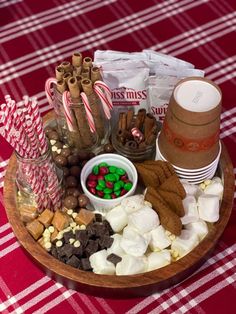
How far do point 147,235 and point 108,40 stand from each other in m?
0.68

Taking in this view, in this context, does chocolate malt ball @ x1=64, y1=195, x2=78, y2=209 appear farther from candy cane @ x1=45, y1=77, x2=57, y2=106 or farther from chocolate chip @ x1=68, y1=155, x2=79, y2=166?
candy cane @ x1=45, y1=77, x2=57, y2=106

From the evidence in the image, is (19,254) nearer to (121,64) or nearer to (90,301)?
(90,301)

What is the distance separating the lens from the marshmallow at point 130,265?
965 mm

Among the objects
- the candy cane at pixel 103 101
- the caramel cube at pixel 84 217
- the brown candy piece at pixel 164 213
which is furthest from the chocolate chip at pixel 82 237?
the candy cane at pixel 103 101

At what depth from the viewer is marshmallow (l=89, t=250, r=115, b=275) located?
0.97 m

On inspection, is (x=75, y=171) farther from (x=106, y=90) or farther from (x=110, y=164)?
(x=106, y=90)

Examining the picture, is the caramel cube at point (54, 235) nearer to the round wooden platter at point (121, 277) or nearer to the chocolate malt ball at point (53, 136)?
the round wooden platter at point (121, 277)

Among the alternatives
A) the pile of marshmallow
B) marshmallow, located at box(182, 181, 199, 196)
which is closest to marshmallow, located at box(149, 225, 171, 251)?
the pile of marshmallow

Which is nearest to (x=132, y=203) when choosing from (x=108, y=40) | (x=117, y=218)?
(x=117, y=218)

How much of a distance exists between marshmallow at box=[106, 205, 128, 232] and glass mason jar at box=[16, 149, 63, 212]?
0.39ft

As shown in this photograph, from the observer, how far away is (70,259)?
99 cm

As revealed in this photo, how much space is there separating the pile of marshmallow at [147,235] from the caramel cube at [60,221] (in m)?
0.08

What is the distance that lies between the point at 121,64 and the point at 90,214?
31cm

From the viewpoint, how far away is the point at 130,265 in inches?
37.9
